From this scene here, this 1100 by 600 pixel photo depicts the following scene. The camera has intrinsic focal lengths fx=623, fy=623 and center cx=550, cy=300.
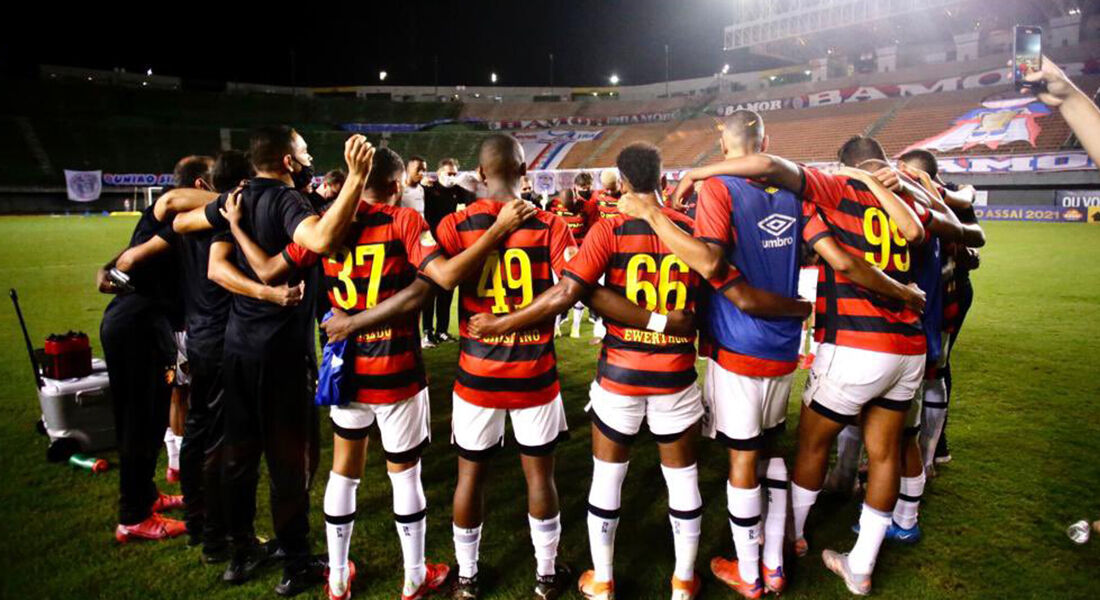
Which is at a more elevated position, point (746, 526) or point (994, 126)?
point (994, 126)

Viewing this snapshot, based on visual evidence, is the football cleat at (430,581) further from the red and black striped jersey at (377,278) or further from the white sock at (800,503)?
the white sock at (800,503)

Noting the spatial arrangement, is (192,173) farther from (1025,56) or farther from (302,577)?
(1025,56)

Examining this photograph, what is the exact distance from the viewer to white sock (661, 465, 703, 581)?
3.10 m

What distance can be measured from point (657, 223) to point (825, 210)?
100cm

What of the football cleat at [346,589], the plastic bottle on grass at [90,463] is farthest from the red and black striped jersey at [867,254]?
the plastic bottle on grass at [90,463]

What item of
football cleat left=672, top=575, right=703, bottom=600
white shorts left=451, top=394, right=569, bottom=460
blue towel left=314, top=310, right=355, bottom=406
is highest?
blue towel left=314, top=310, right=355, bottom=406

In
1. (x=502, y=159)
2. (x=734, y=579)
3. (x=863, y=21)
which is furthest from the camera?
(x=863, y=21)

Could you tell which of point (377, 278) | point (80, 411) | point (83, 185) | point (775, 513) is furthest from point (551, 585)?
point (83, 185)

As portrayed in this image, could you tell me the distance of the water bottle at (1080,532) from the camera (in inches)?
145

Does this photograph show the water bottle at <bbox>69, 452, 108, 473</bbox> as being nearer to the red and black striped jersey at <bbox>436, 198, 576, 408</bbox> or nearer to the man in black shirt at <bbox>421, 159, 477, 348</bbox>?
the red and black striped jersey at <bbox>436, 198, 576, 408</bbox>

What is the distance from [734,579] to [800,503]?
560mm

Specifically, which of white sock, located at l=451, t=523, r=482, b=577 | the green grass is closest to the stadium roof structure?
the green grass

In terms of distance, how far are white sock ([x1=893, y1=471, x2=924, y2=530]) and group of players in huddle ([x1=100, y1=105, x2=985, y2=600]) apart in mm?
631

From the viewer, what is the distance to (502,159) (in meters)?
3.00
